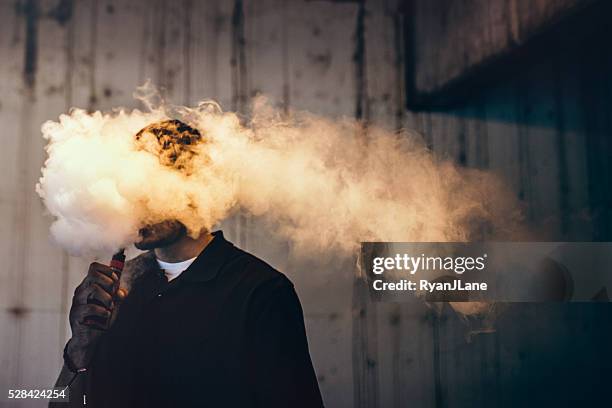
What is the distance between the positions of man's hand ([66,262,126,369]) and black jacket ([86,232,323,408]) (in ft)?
0.15

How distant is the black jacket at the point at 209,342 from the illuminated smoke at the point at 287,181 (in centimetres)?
20

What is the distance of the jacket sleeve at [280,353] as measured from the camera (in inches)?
98.0

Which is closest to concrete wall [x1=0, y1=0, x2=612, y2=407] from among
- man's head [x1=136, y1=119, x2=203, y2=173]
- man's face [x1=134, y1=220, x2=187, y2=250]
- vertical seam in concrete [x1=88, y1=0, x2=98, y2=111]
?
vertical seam in concrete [x1=88, y1=0, x2=98, y2=111]

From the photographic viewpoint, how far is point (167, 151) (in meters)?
2.66

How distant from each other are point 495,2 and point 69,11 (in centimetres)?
192

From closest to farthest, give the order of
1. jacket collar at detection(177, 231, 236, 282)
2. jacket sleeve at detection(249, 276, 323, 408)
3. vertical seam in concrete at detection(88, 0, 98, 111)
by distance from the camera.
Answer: jacket sleeve at detection(249, 276, 323, 408)
jacket collar at detection(177, 231, 236, 282)
vertical seam in concrete at detection(88, 0, 98, 111)

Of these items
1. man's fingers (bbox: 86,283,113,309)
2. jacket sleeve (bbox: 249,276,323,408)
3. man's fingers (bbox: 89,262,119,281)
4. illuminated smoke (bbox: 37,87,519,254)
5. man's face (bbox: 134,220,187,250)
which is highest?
illuminated smoke (bbox: 37,87,519,254)

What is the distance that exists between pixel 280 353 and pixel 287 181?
0.75 metres

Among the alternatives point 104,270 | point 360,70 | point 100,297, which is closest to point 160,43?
point 360,70

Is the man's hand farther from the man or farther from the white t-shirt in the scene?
the white t-shirt

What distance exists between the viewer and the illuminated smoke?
8.63ft

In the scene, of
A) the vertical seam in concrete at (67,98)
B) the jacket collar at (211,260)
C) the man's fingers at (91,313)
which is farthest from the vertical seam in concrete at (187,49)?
the man's fingers at (91,313)

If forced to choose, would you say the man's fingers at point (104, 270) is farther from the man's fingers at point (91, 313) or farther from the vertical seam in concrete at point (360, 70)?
the vertical seam in concrete at point (360, 70)

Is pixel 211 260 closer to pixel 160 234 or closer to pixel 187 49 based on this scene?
pixel 160 234
